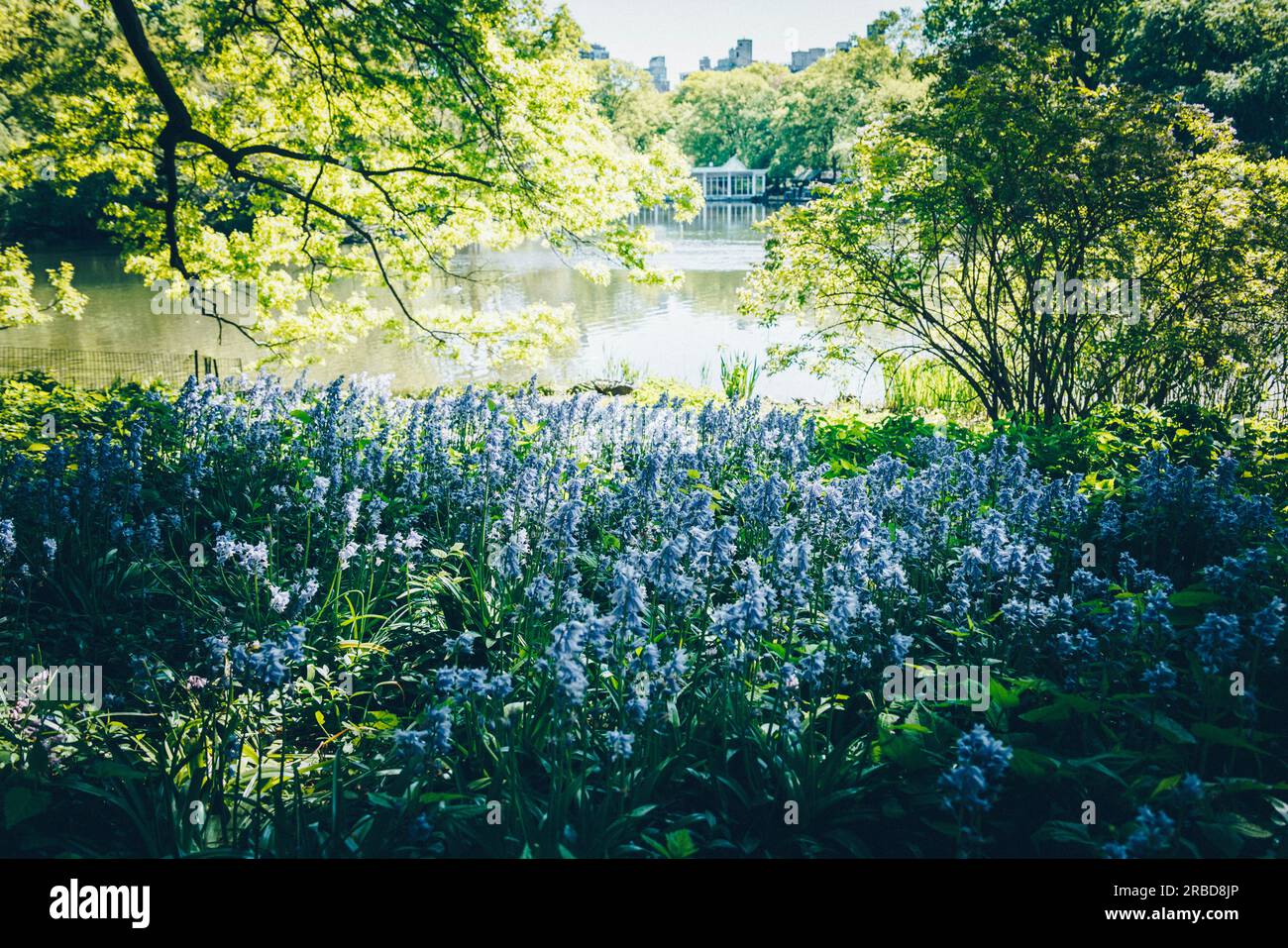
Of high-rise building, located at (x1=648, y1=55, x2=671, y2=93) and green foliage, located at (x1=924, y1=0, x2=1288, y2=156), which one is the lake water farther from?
high-rise building, located at (x1=648, y1=55, x2=671, y2=93)

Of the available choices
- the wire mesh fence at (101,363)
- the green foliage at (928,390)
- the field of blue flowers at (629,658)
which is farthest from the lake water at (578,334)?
the field of blue flowers at (629,658)

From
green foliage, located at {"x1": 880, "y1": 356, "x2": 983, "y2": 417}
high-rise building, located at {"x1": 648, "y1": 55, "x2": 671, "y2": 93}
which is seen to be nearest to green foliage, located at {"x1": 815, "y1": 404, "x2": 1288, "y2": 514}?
green foliage, located at {"x1": 880, "y1": 356, "x2": 983, "y2": 417}

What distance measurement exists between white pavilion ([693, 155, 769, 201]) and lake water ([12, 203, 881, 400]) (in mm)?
40980

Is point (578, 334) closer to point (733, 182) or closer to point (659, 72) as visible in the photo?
point (733, 182)

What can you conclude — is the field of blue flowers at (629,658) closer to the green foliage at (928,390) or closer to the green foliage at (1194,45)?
the green foliage at (928,390)

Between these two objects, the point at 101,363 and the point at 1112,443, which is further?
the point at 101,363

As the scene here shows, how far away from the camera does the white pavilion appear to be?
71375 millimetres

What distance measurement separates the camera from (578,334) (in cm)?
1367

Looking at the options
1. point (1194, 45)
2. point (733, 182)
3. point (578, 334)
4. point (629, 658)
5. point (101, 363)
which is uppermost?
point (733, 182)

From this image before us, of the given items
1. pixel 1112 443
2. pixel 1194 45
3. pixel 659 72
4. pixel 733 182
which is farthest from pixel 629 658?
pixel 659 72

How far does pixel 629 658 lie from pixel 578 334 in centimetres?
1123

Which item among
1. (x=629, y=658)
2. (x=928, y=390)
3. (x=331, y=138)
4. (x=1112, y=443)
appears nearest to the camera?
(x=629, y=658)

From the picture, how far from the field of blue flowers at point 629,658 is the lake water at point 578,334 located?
5.46 metres

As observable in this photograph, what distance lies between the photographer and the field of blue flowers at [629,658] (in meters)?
2.44
